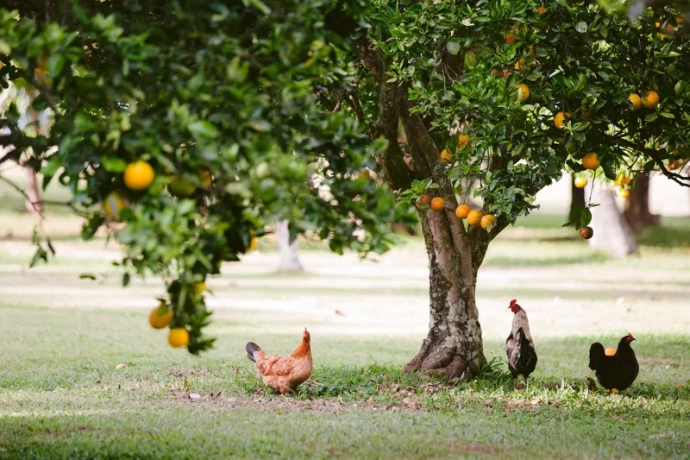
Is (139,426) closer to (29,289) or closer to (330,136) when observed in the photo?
(330,136)

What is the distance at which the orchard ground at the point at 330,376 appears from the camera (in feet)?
24.9

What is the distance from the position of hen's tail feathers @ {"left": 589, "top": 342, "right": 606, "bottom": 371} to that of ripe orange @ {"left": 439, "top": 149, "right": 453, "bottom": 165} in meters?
2.58

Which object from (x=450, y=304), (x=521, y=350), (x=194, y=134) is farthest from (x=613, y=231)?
(x=194, y=134)

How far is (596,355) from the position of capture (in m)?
10.2

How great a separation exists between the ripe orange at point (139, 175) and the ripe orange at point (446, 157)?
A: 4564 mm

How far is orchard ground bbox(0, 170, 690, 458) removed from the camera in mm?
7598

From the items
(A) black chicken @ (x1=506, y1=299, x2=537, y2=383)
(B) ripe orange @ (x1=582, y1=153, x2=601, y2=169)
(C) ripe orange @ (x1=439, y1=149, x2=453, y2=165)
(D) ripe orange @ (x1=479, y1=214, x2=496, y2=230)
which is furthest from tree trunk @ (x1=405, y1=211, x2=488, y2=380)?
(B) ripe orange @ (x1=582, y1=153, x2=601, y2=169)

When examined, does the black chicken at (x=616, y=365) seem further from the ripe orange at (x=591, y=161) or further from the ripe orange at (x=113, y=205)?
the ripe orange at (x=113, y=205)

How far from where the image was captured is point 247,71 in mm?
5078

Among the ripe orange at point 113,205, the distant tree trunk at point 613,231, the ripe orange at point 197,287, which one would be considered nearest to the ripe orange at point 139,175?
the ripe orange at point 113,205

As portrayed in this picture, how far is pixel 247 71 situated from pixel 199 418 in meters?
4.22

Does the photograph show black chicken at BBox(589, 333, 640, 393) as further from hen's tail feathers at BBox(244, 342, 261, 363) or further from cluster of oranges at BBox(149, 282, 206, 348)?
cluster of oranges at BBox(149, 282, 206, 348)

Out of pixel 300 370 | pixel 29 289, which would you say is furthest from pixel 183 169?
pixel 29 289

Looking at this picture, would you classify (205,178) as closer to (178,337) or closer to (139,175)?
(139,175)
